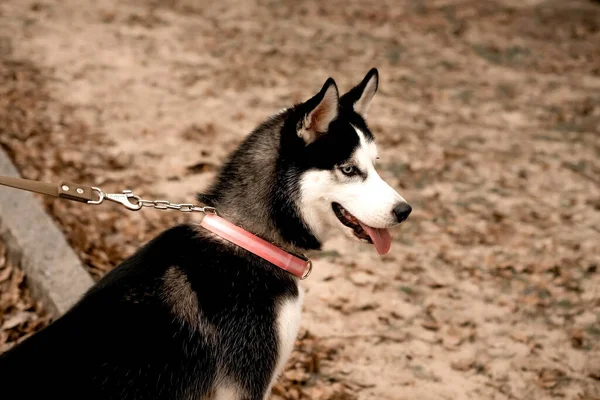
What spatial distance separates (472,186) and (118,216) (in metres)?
3.27

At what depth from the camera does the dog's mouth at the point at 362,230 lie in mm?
2539

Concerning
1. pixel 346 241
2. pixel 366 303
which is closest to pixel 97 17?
pixel 346 241

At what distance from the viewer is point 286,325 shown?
236cm

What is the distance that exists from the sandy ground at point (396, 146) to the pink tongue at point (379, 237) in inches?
43.3

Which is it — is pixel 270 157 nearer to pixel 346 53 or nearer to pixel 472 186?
pixel 472 186

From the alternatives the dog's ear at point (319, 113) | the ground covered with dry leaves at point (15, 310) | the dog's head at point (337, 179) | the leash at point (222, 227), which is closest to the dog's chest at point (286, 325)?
the leash at point (222, 227)

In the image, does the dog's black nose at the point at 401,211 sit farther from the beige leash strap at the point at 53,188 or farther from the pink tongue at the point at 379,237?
the beige leash strap at the point at 53,188

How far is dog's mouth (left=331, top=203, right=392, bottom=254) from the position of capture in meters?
2.54

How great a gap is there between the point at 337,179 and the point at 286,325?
2.16 ft

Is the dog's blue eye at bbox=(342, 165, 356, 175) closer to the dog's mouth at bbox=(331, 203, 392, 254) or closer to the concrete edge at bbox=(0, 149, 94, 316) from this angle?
the dog's mouth at bbox=(331, 203, 392, 254)

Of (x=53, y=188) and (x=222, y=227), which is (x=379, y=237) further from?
(x=53, y=188)

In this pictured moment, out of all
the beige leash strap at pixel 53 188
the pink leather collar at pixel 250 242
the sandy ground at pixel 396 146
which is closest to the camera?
the beige leash strap at pixel 53 188

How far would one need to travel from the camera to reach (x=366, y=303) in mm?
3973

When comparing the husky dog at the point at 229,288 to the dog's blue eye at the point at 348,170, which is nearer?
the husky dog at the point at 229,288
